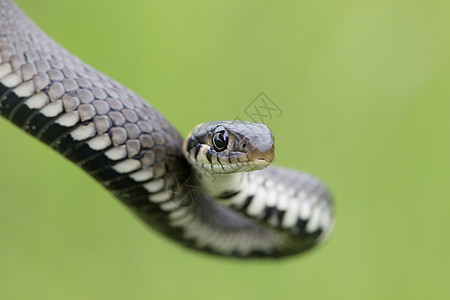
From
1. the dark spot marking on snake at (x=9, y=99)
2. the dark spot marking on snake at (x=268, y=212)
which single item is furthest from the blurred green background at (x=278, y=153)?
the dark spot marking on snake at (x=9, y=99)

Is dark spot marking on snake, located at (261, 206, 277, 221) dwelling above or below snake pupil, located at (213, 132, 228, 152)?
below

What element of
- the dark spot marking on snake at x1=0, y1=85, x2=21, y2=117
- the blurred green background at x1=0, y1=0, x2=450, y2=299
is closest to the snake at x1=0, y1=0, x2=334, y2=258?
the dark spot marking on snake at x1=0, y1=85, x2=21, y2=117

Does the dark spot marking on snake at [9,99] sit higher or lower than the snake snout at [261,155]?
lower

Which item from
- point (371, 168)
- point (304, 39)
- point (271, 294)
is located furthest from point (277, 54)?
point (271, 294)

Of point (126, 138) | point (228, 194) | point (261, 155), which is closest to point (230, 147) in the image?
point (261, 155)

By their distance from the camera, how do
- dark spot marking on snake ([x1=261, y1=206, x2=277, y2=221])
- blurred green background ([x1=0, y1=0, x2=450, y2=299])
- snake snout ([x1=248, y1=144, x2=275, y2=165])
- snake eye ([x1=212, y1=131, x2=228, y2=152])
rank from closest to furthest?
snake snout ([x1=248, y1=144, x2=275, y2=165])
snake eye ([x1=212, y1=131, x2=228, y2=152])
dark spot marking on snake ([x1=261, y1=206, x2=277, y2=221])
blurred green background ([x1=0, y1=0, x2=450, y2=299])

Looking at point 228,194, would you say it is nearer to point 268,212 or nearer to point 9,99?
point 268,212

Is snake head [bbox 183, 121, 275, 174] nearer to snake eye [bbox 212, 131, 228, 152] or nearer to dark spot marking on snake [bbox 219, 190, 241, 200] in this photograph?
snake eye [bbox 212, 131, 228, 152]

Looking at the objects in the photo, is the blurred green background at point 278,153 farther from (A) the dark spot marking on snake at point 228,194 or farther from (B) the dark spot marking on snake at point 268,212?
(A) the dark spot marking on snake at point 228,194
